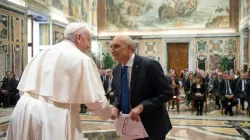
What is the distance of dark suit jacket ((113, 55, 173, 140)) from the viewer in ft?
9.43

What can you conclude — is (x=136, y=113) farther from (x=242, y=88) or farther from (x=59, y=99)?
(x=242, y=88)

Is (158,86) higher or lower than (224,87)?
higher

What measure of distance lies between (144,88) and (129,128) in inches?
17.3

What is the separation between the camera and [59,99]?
2574 mm

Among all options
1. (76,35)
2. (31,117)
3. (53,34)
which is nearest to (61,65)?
(76,35)

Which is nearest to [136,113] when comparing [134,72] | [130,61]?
[134,72]

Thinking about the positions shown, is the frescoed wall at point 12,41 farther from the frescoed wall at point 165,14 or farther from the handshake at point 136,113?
the frescoed wall at point 165,14

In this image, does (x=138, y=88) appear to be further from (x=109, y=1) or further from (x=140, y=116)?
(x=109, y=1)

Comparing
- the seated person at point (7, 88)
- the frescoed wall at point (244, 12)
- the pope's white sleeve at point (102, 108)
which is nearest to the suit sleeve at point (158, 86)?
the pope's white sleeve at point (102, 108)

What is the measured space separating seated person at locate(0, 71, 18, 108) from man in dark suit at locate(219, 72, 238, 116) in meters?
7.60

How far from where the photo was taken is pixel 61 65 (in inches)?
103

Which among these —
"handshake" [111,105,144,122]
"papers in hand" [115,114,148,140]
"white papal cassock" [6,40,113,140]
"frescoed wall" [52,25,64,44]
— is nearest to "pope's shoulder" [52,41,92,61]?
"white papal cassock" [6,40,113,140]

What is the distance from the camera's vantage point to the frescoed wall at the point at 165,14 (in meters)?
22.1

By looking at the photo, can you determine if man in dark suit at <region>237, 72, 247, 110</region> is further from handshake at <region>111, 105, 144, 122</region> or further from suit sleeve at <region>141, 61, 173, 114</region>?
handshake at <region>111, 105, 144, 122</region>
